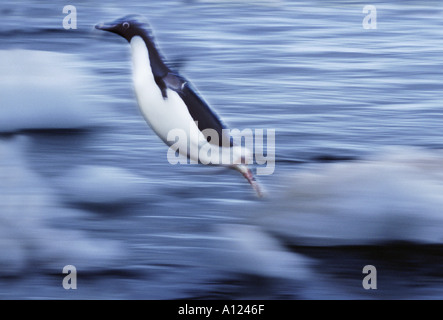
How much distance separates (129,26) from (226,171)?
48 centimetres

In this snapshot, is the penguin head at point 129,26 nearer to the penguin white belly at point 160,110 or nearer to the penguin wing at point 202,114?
the penguin white belly at point 160,110

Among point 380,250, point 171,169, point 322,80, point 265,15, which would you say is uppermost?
point 265,15

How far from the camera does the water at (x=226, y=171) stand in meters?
2.64

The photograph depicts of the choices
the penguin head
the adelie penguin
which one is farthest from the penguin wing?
the penguin head

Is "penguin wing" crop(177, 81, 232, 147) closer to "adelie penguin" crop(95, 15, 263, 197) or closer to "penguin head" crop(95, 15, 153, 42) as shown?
"adelie penguin" crop(95, 15, 263, 197)

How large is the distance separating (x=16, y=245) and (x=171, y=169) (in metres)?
0.47

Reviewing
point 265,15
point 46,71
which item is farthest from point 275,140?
point 46,71

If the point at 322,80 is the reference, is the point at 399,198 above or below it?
below

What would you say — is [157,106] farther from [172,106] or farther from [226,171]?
[226,171]

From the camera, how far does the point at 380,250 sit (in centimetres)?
264

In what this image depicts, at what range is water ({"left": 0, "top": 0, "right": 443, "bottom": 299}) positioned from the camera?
8.65 ft

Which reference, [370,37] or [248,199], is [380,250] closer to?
[248,199]

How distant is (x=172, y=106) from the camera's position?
8.71 ft

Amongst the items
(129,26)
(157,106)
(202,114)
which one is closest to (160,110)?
(157,106)
